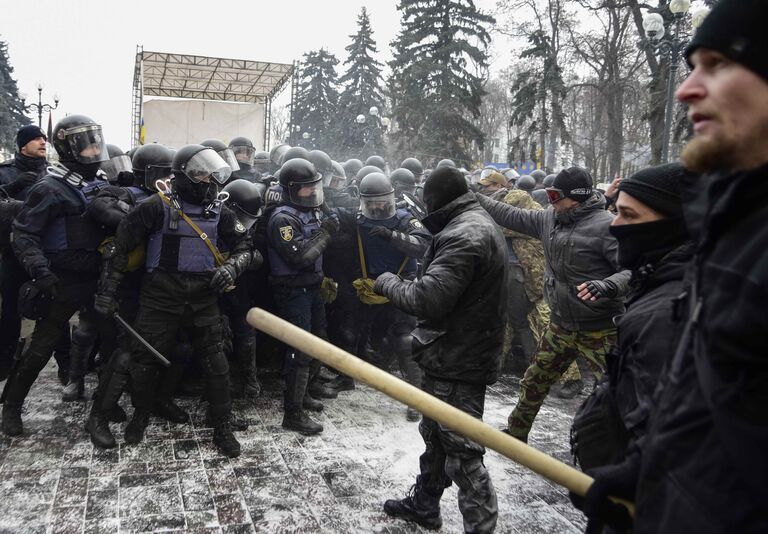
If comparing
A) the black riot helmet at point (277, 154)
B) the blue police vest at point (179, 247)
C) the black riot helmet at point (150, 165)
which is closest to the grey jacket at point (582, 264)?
the blue police vest at point (179, 247)

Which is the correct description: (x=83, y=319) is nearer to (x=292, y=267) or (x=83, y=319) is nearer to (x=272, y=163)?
(x=292, y=267)

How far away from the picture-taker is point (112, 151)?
639cm

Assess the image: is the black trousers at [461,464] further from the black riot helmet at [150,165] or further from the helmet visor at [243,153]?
the helmet visor at [243,153]

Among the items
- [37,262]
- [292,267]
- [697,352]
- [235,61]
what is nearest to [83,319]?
[37,262]

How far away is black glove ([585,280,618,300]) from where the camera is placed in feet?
14.3

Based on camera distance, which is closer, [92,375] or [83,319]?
[83,319]

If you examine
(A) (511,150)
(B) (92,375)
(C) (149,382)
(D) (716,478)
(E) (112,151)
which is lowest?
(B) (92,375)

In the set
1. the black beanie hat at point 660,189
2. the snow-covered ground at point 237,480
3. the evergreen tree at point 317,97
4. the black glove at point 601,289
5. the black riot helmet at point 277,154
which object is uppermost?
the evergreen tree at point 317,97

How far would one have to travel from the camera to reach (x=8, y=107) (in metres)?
41.0

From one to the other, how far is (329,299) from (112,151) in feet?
9.71

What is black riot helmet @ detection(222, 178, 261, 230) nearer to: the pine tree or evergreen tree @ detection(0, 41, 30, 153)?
the pine tree

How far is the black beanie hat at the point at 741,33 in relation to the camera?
1.32 meters

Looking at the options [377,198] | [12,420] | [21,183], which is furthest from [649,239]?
[21,183]

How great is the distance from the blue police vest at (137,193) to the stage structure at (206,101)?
66.3 ft
